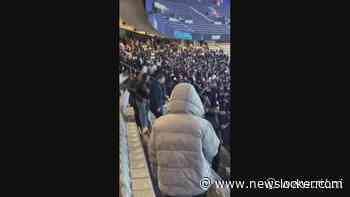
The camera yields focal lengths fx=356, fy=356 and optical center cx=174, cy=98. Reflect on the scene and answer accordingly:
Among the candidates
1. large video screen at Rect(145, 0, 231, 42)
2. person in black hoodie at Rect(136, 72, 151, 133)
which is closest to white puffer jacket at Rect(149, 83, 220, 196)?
person in black hoodie at Rect(136, 72, 151, 133)

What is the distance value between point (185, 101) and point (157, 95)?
0.24 metres

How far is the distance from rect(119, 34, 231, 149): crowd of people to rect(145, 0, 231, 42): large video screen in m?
0.08

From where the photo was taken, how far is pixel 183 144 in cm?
217

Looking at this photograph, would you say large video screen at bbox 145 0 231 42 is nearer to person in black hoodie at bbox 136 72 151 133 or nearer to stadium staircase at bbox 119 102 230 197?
person in black hoodie at bbox 136 72 151 133

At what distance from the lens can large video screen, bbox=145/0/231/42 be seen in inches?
88.9

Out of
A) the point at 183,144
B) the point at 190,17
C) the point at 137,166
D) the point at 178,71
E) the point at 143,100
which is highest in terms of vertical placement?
the point at 190,17

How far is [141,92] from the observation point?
233cm

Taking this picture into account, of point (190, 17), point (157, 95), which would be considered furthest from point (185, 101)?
point (190, 17)

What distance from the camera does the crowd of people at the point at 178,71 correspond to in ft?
7.52

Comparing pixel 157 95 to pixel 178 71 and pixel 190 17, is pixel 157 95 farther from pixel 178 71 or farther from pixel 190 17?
pixel 190 17

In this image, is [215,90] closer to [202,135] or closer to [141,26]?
[202,135]

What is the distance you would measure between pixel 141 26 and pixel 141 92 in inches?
16.8

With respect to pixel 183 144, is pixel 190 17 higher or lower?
higher

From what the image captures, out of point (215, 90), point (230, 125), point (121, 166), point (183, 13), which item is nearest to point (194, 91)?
point (215, 90)
